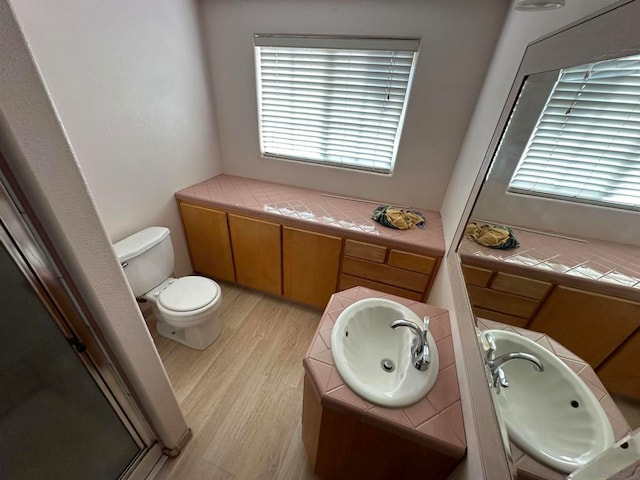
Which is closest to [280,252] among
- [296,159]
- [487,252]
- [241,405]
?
[296,159]

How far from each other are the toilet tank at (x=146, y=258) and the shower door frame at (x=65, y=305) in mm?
705

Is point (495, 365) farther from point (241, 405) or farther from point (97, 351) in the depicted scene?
point (241, 405)

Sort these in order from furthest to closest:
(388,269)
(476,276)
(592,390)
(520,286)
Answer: (388,269) < (476,276) < (520,286) < (592,390)

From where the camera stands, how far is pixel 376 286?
5.86 ft

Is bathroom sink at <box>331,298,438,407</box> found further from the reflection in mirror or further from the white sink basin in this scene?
the white sink basin

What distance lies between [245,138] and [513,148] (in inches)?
74.8

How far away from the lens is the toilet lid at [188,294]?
1.56m

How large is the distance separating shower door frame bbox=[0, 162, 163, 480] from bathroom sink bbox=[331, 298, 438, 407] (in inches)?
32.0

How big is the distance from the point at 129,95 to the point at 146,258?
0.95 metres

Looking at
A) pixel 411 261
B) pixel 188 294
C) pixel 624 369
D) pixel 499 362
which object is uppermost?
pixel 624 369

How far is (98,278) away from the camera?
2.36 feet

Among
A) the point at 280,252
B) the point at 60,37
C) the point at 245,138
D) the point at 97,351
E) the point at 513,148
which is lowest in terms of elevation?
the point at 280,252

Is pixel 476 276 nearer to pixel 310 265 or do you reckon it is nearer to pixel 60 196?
pixel 310 265

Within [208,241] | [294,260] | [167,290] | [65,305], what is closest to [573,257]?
[65,305]
